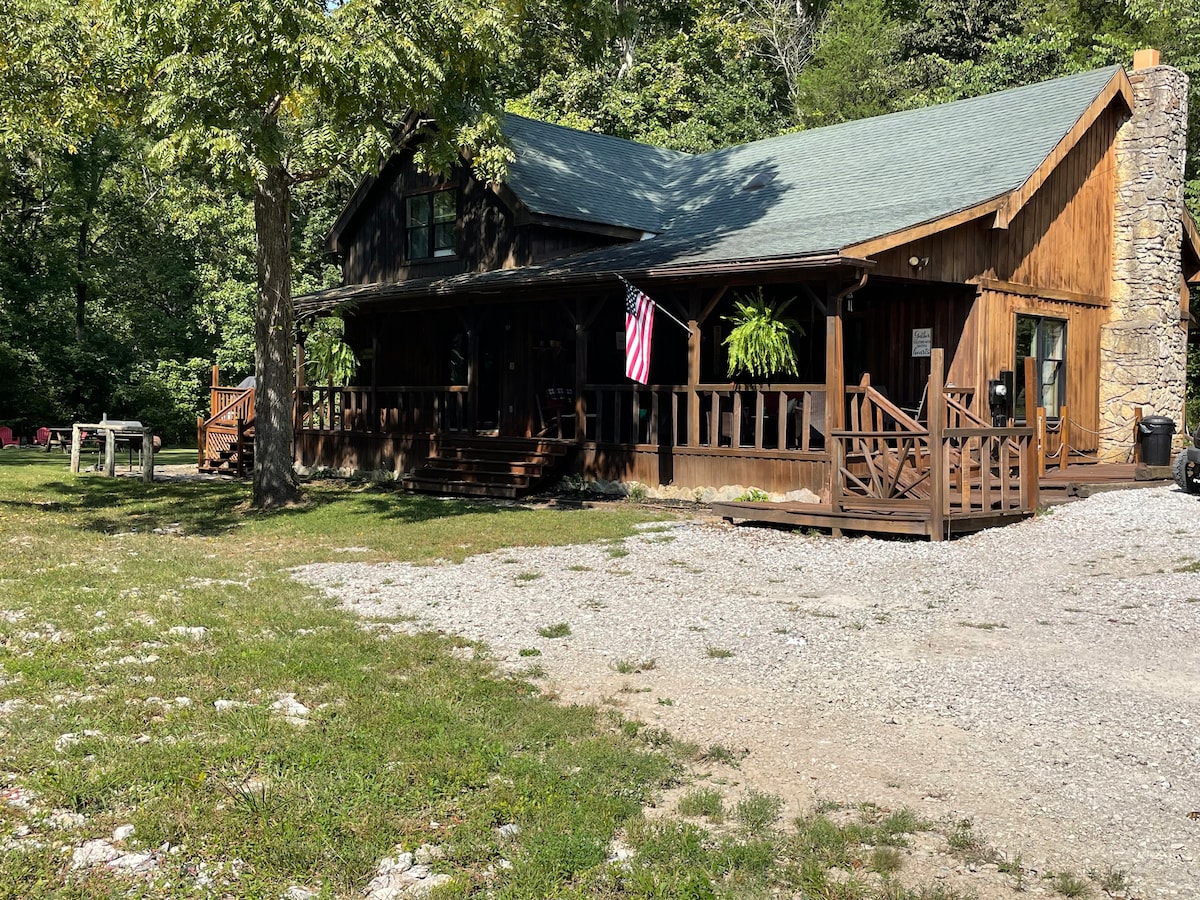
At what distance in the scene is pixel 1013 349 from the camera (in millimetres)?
17359

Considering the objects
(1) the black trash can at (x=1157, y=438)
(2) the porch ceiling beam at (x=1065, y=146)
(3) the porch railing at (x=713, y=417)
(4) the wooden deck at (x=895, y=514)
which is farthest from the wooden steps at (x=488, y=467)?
(1) the black trash can at (x=1157, y=438)

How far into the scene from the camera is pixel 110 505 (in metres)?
17.0

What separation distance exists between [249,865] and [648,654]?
378 cm

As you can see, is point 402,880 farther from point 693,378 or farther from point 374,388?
point 374,388

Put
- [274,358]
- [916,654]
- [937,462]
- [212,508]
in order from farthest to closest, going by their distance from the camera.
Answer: [212,508] → [274,358] → [937,462] → [916,654]

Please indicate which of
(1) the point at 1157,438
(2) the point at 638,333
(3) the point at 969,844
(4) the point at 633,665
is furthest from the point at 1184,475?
(3) the point at 969,844

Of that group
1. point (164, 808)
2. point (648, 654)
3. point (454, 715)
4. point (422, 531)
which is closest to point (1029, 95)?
point (422, 531)

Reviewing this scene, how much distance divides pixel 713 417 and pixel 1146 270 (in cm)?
898

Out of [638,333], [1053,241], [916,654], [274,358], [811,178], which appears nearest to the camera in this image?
[916,654]

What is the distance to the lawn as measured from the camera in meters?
4.15

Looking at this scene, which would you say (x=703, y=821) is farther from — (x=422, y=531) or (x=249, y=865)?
Result: (x=422, y=531)

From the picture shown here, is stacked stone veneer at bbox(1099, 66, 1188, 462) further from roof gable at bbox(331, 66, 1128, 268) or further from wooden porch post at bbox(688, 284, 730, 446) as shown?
wooden porch post at bbox(688, 284, 730, 446)

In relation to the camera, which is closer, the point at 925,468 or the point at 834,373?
the point at 834,373

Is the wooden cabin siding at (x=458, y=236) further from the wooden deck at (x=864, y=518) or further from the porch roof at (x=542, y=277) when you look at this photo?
the wooden deck at (x=864, y=518)
